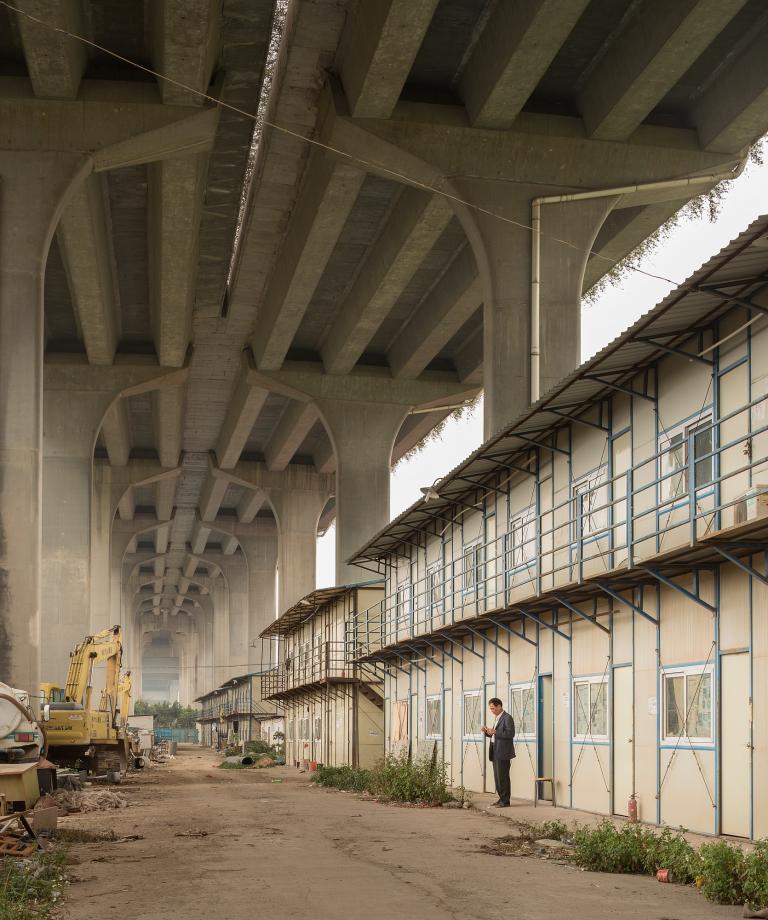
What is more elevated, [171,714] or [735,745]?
[735,745]

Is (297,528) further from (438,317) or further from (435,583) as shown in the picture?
(435,583)

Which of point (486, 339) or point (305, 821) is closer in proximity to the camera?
point (305, 821)

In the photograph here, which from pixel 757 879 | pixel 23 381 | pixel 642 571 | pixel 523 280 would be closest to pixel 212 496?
pixel 23 381

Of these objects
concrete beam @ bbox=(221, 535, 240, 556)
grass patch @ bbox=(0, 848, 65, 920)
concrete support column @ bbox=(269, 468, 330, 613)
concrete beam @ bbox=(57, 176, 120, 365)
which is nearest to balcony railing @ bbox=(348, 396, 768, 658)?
grass patch @ bbox=(0, 848, 65, 920)

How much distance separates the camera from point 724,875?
34.8 feet

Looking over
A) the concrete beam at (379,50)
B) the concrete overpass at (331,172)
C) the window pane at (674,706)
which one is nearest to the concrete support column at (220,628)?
the concrete overpass at (331,172)

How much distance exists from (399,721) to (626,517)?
19048mm

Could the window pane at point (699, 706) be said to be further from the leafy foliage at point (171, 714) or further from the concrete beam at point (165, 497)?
the leafy foliage at point (171, 714)

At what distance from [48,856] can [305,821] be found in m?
7.54

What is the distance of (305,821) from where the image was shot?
20.2 meters

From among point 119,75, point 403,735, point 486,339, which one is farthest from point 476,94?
point 403,735

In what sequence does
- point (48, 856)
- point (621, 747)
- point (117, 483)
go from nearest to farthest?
point (48, 856) → point (621, 747) → point (117, 483)

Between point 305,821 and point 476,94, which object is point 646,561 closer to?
point 305,821


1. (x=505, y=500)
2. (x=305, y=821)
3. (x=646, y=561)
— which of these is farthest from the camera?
(x=505, y=500)
